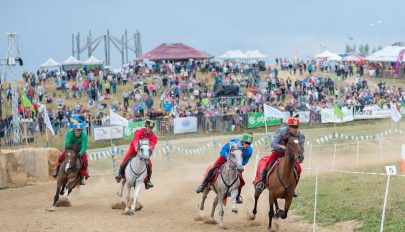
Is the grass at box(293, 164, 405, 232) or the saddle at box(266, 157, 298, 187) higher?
the saddle at box(266, 157, 298, 187)

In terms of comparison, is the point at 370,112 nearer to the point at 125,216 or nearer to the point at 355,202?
the point at 355,202

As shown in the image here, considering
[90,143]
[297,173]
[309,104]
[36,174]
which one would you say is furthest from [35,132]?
[297,173]

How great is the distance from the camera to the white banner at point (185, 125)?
145ft


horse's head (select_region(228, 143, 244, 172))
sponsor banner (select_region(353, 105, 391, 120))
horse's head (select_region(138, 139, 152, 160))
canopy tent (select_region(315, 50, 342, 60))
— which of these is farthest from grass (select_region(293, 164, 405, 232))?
canopy tent (select_region(315, 50, 342, 60))

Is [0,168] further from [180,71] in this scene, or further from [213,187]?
[180,71]

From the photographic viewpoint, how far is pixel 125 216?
62.3ft

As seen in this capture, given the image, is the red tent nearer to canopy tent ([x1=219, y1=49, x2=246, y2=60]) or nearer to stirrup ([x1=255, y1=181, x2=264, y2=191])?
canopy tent ([x1=219, y1=49, x2=246, y2=60])

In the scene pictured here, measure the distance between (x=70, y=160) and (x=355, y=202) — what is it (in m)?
8.22

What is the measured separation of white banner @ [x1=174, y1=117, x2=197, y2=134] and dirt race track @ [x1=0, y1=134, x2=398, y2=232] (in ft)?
46.9

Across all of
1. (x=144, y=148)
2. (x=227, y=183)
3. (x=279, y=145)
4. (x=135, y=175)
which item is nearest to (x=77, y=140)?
(x=135, y=175)

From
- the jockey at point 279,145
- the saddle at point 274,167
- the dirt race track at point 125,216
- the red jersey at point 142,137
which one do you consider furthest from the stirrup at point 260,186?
the red jersey at point 142,137

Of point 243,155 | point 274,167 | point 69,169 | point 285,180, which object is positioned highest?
point 243,155

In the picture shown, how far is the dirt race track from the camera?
682 inches

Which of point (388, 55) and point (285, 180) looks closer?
point (285, 180)
